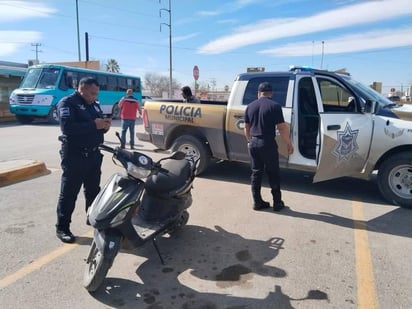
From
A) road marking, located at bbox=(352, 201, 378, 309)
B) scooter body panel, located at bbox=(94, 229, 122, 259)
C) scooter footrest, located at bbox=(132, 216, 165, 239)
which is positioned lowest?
road marking, located at bbox=(352, 201, 378, 309)

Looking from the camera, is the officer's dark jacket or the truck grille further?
the truck grille

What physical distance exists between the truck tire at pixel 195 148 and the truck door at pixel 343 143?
225 cm

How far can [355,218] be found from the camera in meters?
4.84

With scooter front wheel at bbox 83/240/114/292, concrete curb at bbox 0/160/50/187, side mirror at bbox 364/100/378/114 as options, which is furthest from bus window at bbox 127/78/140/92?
scooter front wheel at bbox 83/240/114/292

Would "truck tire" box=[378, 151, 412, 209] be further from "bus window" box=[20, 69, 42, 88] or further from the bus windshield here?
"bus window" box=[20, 69, 42, 88]

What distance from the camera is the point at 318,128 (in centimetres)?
549

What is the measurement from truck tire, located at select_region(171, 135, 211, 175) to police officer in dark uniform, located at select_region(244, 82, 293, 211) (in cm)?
168

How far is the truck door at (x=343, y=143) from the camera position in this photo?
16.8ft

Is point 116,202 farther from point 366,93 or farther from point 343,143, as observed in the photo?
point 366,93

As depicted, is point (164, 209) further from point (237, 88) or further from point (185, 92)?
point (185, 92)

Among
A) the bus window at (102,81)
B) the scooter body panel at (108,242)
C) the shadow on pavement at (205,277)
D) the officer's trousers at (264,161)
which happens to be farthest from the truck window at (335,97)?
the bus window at (102,81)

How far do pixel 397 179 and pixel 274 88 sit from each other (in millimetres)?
2408

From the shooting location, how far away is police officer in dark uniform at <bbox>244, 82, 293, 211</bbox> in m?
4.75

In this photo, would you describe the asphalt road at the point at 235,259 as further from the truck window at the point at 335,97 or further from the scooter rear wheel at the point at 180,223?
the truck window at the point at 335,97
